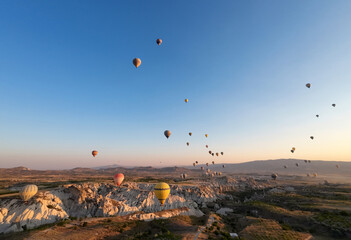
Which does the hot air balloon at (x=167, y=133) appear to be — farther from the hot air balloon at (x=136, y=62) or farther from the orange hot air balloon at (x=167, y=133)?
the hot air balloon at (x=136, y=62)

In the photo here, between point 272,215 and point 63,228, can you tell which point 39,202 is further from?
point 272,215

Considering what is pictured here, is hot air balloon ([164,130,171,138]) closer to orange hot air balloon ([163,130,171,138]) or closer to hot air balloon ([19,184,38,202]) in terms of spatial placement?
orange hot air balloon ([163,130,171,138])

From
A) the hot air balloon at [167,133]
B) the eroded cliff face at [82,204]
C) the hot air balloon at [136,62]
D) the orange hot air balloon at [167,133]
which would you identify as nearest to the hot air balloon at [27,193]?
the eroded cliff face at [82,204]

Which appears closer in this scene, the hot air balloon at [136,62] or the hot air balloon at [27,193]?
the hot air balloon at [27,193]

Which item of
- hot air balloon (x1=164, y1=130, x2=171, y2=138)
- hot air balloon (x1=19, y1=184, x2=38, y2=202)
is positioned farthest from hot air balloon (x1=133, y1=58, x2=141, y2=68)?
hot air balloon (x1=19, y1=184, x2=38, y2=202)

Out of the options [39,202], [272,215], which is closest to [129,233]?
[39,202]

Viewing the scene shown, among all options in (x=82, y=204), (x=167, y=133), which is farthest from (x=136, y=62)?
(x=82, y=204)

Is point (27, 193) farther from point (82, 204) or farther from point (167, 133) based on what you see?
point (167, 133)

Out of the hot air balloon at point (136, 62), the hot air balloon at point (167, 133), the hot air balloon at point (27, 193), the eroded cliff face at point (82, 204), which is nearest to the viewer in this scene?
the eroded cliff face at point (82, 204)
